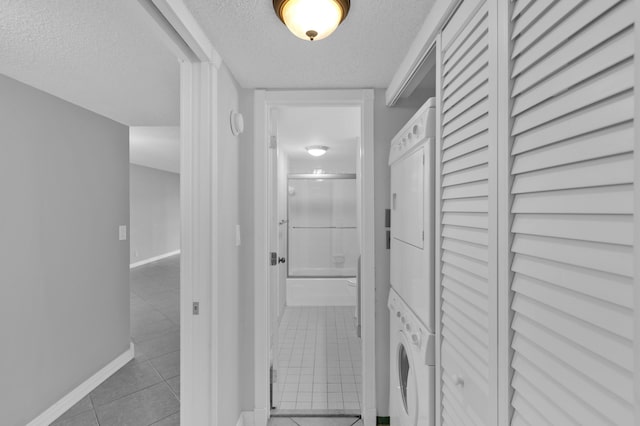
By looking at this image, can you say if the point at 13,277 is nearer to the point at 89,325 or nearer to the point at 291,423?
the point at 89,325

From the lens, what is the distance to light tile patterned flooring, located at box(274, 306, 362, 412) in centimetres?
217

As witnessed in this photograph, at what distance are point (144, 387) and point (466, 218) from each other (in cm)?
269

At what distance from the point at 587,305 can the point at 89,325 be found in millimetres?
2996

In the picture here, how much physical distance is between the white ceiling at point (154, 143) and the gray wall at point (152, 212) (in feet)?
3.81

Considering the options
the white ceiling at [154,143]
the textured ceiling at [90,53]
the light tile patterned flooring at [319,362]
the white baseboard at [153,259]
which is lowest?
the light tile patterned flooring at [319,362]

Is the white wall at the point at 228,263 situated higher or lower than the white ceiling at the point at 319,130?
lower

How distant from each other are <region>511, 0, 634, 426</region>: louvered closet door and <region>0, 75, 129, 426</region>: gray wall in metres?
2.51

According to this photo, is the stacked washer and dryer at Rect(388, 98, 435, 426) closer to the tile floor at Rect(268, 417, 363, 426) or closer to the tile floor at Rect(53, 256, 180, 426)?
the tile floor at Rect(268, 417, 363, 426)

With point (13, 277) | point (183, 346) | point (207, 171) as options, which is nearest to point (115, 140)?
point (13, 277)

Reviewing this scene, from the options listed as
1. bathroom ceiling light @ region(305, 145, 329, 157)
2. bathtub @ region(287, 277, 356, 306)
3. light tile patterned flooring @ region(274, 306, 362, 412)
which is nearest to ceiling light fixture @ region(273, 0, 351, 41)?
light tile patterned flooring @ region(274, 306, 362, 412)

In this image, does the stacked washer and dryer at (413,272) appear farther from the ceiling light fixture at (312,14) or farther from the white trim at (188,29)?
the white trim at (188,29)

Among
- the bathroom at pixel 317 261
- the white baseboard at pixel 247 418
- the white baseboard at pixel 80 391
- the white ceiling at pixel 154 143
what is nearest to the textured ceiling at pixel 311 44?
the bathroom at pixel 317 261

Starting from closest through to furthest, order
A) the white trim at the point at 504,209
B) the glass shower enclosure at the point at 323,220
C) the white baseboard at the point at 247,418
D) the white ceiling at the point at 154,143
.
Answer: the white trim at the point at 504,209 → the white baseboard at the point at 247,418 → the white ceiling at the point at 154,143 → the glass shower enclosure at the point at 323,220

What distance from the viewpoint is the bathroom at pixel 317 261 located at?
237 centimetres
